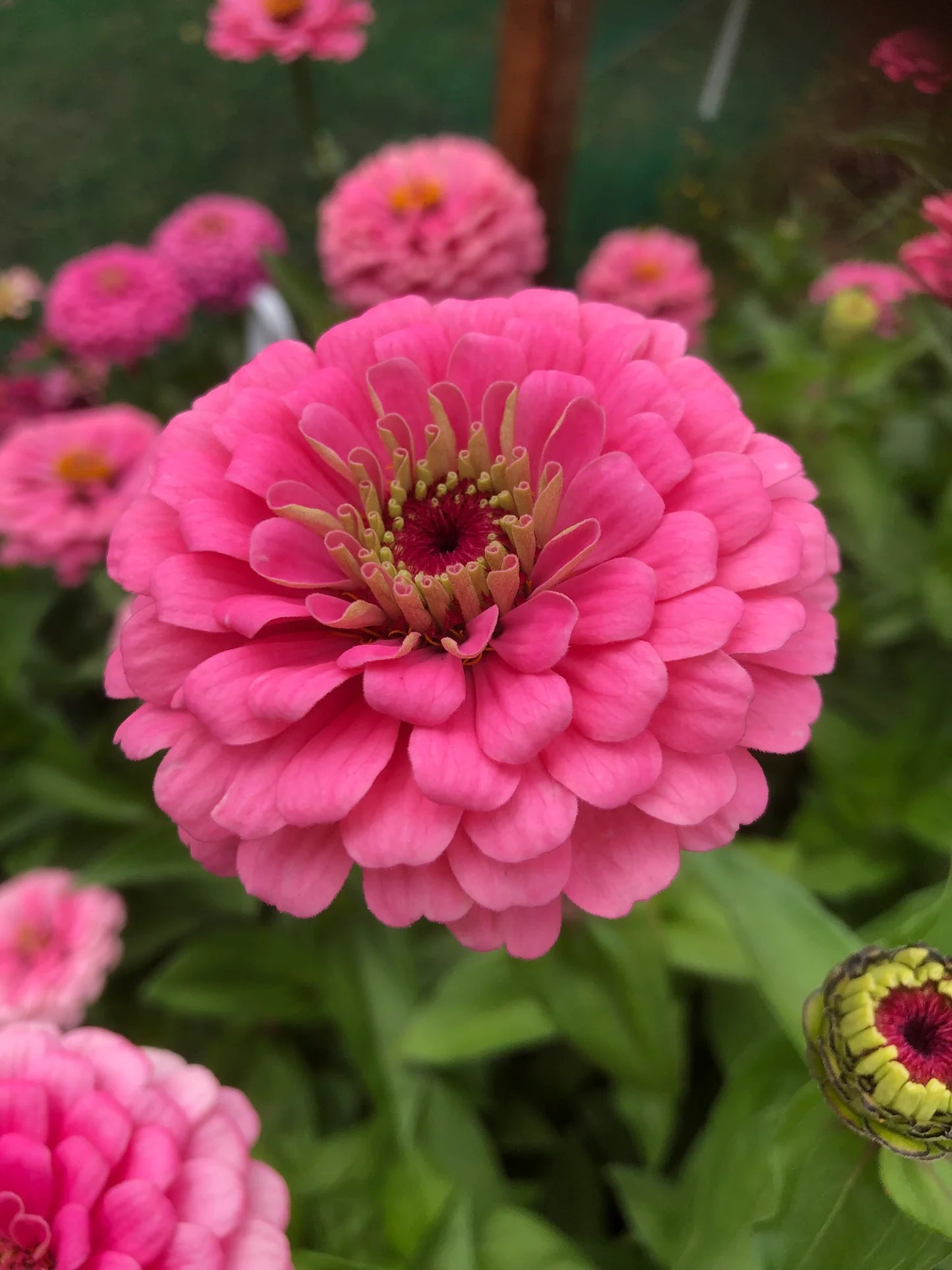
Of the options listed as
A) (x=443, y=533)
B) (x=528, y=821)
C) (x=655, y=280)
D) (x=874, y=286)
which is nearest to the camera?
(x=528, y=821)

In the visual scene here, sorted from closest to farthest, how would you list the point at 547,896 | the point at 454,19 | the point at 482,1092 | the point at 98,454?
the point at 547,896 → the point at 482,1092 → the point at 98,454 → the point at 454,19

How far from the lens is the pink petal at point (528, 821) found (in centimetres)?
31

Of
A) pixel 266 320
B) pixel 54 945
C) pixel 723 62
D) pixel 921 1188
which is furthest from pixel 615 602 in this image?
pixel 723 62

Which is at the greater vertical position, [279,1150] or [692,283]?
[692,283]

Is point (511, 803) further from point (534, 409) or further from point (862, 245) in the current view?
point (862, 245)

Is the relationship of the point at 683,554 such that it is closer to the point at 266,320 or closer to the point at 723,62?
Answer: the point at 266,320

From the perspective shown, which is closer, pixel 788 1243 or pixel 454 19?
pixel 788 1243

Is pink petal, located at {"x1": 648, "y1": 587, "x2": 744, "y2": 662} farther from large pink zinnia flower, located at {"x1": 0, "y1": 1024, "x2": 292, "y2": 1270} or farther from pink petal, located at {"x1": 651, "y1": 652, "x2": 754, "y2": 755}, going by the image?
large pink zinnia flower, located at {"x1": 0, "y1": 1024, "x2": 292, "y2": 1270}

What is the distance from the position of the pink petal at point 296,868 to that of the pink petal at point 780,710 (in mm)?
174

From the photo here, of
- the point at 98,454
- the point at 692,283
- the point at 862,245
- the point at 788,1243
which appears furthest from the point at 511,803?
the point at 692,283

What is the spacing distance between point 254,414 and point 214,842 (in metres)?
0.19

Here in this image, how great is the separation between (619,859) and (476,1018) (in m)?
0.36

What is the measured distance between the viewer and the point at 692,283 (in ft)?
3.53

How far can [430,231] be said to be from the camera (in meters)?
0.88
